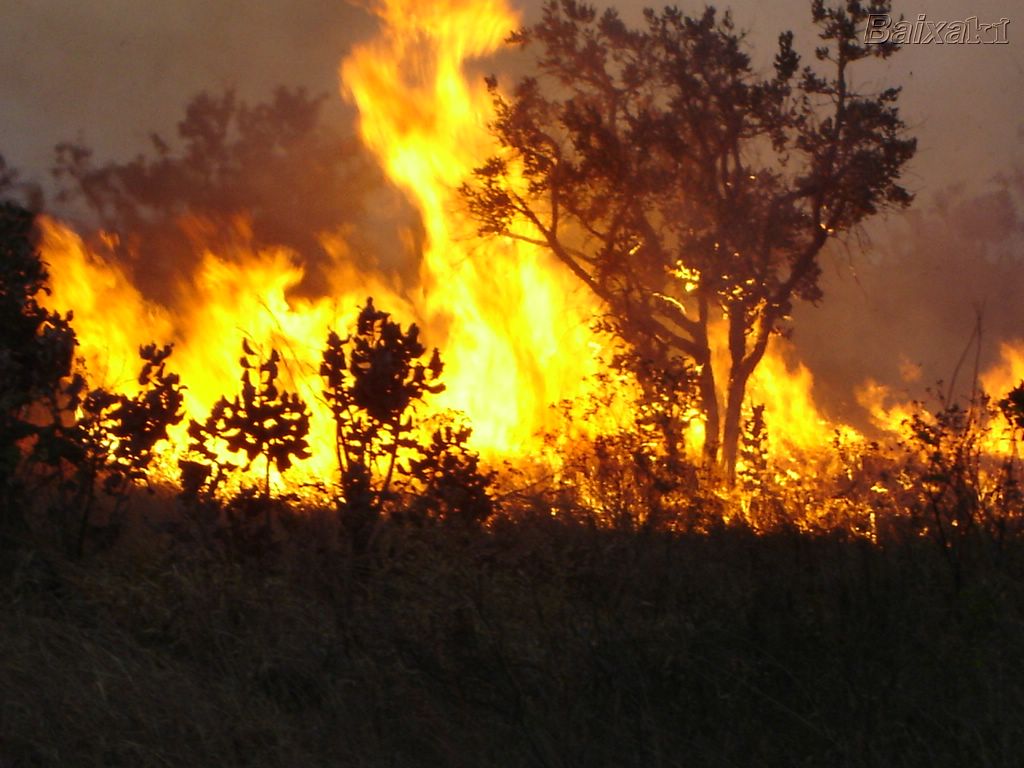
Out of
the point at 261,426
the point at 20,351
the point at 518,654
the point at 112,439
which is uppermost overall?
the point at 20,351

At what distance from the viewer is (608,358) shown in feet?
59.1

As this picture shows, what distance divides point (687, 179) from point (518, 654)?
1340 cm

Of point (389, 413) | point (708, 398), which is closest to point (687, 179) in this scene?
point (708, 398)

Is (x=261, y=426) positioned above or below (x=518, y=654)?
above

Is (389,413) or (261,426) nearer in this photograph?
(261,426)

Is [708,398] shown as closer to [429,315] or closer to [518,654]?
[429,315]

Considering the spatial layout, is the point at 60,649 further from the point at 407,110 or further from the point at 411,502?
the point at 407,110

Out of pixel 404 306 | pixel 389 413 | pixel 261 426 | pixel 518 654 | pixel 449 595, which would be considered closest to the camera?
pixel 518 654

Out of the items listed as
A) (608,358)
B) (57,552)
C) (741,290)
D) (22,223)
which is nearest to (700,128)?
(741,290)

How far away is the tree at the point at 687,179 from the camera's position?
1677cm

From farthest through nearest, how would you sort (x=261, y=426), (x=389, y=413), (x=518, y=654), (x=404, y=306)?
(x=404, y=306) → (x=389, y=413) → (x=261, y=426) → (x=518, y=654)

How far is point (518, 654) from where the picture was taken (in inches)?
196

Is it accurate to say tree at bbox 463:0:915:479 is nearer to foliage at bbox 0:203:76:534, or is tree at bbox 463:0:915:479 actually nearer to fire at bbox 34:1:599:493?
fire at bbox 34:1:599:493

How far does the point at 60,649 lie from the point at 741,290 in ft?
43.4
